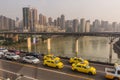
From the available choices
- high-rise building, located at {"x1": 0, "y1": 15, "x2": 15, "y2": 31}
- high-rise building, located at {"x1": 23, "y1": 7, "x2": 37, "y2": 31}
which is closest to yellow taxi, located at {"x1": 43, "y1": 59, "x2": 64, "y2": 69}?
high-rise building, located at {"x1": 23, "y1": 7, "x2": 37, "y2": 31}

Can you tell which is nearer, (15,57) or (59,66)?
(59,66)

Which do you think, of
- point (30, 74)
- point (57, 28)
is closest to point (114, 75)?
point (30, 74)

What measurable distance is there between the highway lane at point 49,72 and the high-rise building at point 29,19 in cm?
12839

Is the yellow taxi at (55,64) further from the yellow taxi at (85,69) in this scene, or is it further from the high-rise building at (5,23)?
the high-rise building at (5,23)

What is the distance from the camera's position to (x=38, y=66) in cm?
2709

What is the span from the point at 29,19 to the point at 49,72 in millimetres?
138105

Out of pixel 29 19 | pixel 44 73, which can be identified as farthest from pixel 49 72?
pixel 29 19

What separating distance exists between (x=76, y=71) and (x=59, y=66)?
303 centimetres

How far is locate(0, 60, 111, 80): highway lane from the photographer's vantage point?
2136 centimetres

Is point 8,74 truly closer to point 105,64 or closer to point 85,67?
point 85,67

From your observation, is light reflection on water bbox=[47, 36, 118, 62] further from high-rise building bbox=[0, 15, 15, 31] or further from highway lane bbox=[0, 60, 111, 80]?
high-rise building bbox=[0, 15, 15, 31]

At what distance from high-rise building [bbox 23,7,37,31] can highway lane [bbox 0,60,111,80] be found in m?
128

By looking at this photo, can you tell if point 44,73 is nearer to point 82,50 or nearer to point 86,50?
Answer: point 86,50

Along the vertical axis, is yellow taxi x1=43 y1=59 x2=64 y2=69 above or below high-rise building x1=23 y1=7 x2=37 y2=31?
below
